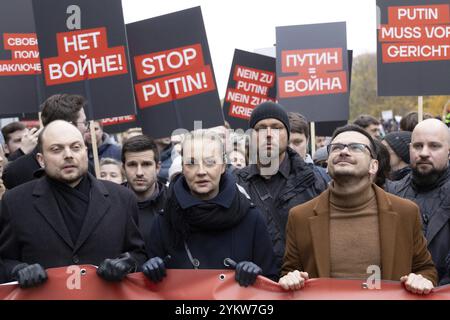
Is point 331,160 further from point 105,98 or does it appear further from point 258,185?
point 105,98

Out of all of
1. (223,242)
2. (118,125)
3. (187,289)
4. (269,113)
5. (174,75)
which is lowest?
(187,289)

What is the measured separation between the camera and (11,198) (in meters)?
4.32

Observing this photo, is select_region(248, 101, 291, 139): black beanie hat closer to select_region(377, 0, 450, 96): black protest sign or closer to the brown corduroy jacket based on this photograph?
the brown corduroy jacket

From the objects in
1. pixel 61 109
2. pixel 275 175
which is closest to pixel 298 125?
pixel 275 175

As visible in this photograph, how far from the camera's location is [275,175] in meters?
5.07

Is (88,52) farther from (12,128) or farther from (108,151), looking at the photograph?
(12,128)

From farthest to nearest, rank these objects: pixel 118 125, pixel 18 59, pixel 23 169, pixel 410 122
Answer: pixel 118 125 < pixel 18 59 < pixel 410 122 < pixel 23 169

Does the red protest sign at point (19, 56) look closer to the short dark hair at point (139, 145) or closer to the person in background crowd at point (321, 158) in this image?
the short dark hair at point (139, 145)

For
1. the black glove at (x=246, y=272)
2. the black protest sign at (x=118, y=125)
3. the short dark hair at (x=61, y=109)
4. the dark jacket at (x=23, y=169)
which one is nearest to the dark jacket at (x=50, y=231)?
the black glove at (x=246, y=272)

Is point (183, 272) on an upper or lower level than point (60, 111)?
lower

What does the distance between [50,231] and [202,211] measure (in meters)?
0.82

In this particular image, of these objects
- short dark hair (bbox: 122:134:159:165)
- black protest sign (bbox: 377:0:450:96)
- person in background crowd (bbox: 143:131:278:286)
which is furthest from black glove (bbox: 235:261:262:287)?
black protest sign (bbox: 377:0:450:96)
